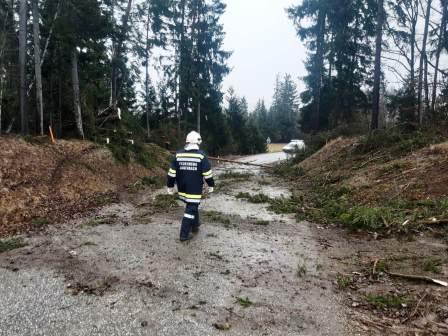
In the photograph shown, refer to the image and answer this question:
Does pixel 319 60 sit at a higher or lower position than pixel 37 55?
higher

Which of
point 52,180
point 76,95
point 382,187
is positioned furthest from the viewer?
point 76,95

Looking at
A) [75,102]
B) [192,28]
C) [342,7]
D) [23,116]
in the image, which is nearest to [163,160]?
[75,102]

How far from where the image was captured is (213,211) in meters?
9.52

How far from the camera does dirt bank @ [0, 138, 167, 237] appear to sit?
8.16 m

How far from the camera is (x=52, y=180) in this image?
34.2 feet

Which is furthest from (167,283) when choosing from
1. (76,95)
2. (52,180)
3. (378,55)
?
(378,55)

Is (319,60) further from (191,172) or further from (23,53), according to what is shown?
(191,172)

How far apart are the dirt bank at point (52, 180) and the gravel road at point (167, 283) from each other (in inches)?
50.7

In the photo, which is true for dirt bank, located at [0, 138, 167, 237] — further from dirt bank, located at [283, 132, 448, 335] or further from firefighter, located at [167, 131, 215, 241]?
dirt bank, located at [283, 132, 448, 335]

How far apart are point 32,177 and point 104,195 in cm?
221

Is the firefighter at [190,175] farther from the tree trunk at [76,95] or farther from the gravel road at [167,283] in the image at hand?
the tree trunk at [76,95]

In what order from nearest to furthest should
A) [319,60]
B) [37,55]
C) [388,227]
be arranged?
[388,227], [37,55], [319,60]

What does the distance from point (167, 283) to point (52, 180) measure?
24.2 ft

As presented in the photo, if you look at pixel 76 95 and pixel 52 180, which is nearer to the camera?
pixel 52 180
